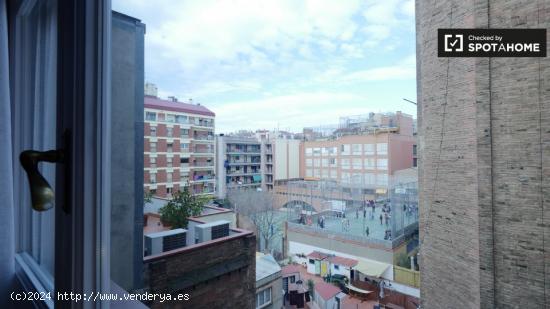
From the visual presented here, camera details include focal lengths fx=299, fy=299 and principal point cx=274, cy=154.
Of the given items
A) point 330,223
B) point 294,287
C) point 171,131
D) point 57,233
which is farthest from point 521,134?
point 171,131

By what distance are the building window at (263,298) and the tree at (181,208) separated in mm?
370

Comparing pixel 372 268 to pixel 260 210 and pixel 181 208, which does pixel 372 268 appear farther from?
pixel 181 208

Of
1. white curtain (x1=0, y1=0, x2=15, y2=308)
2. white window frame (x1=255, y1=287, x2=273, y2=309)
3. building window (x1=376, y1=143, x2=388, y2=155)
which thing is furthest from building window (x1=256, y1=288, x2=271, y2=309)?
white curtain (x1=0, y1=0, x2=15, y2=308)

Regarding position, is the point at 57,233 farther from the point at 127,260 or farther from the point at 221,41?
the point at 221,41

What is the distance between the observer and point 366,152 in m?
0.78

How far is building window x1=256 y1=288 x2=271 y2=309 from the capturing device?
100 cm

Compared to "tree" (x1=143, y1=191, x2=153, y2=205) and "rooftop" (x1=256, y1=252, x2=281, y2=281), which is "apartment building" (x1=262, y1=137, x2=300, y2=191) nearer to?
"rooftop" (x1=256, y1=252, x2=281, y2=281)

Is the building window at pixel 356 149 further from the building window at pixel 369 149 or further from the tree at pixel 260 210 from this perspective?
the tree at pixel 260 210

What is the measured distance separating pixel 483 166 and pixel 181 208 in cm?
96

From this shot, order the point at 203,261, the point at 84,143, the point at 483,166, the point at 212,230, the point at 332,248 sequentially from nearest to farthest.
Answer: the point at 84,143 → the point at 483,166 → the point at 332,248 → the point at 212,230 → the point at 203,261

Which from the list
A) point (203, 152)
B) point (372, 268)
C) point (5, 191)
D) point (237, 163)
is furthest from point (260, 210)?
point (5, 191)

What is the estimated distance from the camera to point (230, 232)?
1.20 meters

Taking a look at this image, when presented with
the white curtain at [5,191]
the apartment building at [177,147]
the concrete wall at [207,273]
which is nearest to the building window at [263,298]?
the concrete wall at [207,273]

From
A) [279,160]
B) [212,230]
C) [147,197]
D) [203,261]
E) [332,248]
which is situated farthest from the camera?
→ [203,261]
